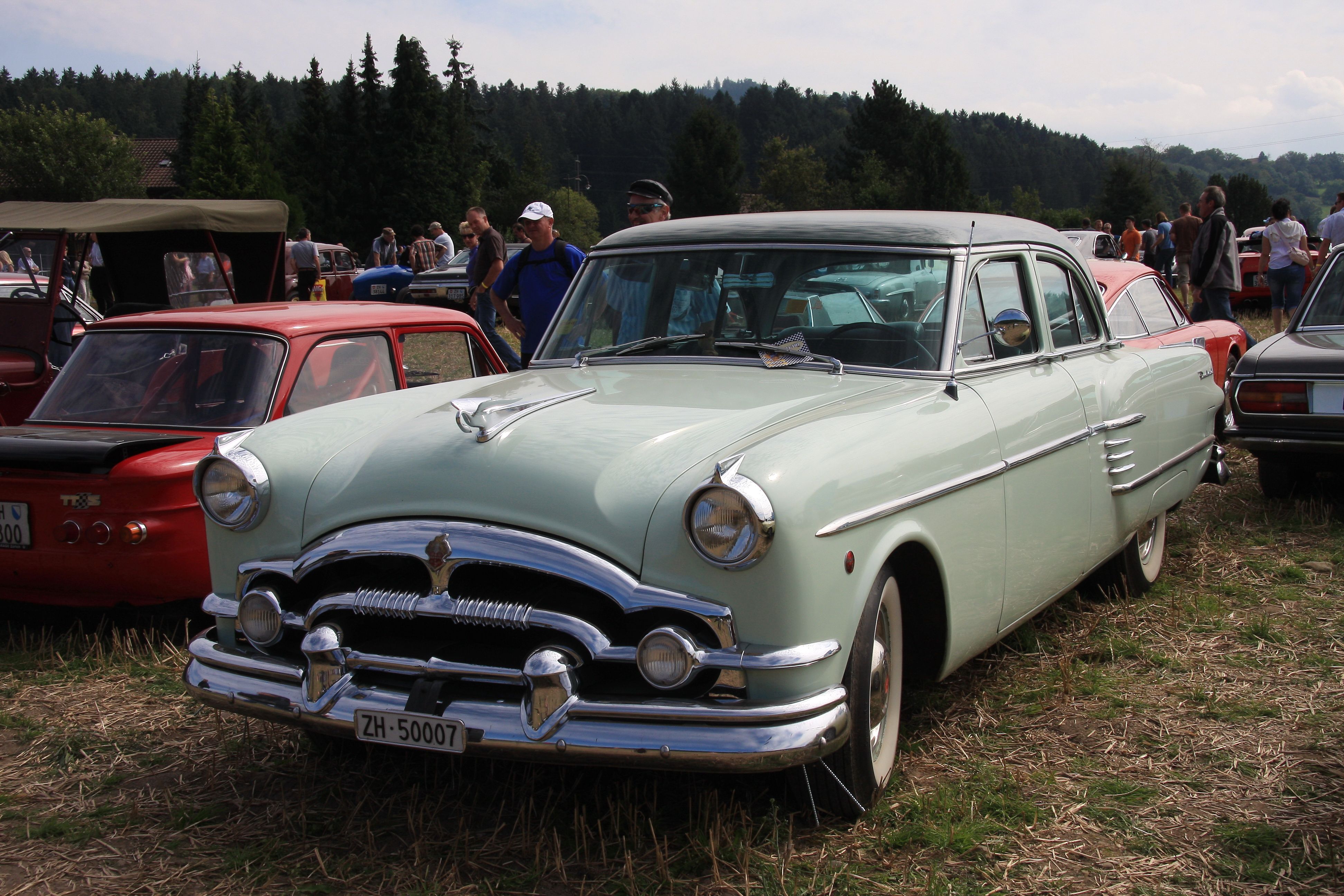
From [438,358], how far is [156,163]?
4136 inches

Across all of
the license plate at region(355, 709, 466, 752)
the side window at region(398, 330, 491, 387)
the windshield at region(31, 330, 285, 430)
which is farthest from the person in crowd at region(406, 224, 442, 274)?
the license plate at region(355, 709, 466, 752)

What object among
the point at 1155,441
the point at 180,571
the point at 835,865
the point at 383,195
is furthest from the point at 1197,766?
the point at 383,195

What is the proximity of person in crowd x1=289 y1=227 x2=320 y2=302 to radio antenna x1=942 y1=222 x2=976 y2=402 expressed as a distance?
37.8ft

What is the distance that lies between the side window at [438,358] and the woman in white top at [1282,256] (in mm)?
9910

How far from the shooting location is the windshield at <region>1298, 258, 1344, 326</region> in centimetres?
669

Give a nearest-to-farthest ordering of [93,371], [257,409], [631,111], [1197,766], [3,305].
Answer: [1197,766] < [257,409] < [93,371] < [3,305] < [631,111]

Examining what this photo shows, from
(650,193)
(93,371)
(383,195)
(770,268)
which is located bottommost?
(93,371)

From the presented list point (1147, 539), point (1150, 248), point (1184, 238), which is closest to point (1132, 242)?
point (1184, 238)

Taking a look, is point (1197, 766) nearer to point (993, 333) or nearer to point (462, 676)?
point (993, 333)

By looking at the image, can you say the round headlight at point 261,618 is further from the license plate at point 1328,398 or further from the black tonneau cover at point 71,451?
the license plate at point 1328,398

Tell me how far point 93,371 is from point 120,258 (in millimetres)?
3441

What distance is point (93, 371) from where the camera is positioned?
4.91 metres

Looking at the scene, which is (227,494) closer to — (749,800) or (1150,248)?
(749,800)

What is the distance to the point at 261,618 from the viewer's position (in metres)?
2.98
